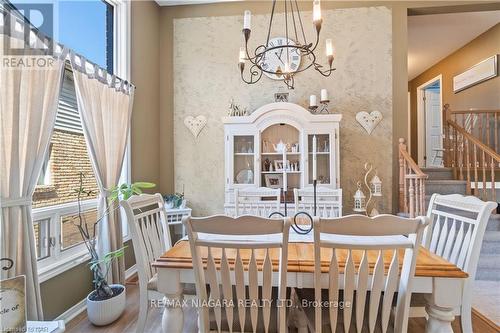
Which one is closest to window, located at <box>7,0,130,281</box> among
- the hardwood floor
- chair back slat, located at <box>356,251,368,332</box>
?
the hardwood floor

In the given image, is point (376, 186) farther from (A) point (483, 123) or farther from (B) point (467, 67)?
(B) point (467, 67)

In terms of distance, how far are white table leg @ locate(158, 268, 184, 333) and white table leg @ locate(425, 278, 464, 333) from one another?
1171 mm

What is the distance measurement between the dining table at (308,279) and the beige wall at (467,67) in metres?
4.40

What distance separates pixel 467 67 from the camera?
4.74m

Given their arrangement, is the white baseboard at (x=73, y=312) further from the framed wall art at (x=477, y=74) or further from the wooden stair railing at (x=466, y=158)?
the framed wall art at (x=477, y=74)

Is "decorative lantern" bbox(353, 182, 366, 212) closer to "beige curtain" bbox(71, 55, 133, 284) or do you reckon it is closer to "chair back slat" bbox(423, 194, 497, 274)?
"chair back slat" bbox(423, 194, 497, 274)

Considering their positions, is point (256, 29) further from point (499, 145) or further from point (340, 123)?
point (499, 145)

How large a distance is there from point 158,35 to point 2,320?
349 centimetres

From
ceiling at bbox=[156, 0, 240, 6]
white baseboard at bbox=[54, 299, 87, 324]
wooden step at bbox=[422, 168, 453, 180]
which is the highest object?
ceiling at bbox=[156, 0, 240, 6]

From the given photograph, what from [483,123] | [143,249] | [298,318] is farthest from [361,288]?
[483,123]

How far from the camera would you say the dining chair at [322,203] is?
2.40 meters

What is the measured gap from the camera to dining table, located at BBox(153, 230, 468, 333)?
1.18 metres

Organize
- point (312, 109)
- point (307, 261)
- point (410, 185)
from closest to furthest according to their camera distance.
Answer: point (307, 261), point (410, 185), point (312, 109)

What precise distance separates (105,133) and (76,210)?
2.24 feet
